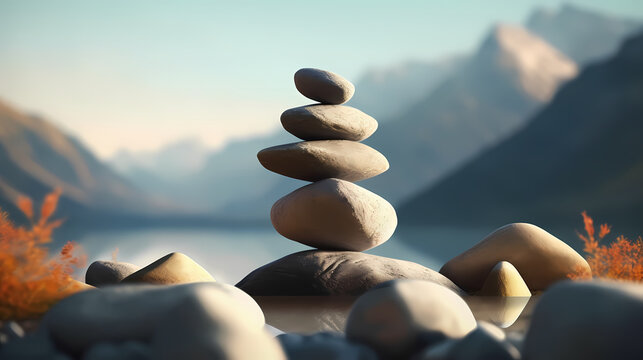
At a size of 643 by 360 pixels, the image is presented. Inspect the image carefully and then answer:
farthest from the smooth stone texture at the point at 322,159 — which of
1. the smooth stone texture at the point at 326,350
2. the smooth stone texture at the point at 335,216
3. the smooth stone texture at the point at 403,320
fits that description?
the smooth stone texture at the point at 326,350

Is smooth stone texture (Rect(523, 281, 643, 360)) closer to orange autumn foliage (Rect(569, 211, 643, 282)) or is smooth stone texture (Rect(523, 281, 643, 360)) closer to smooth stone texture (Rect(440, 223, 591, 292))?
orange autumn foliage (Rect(569, 211, 643, 282))

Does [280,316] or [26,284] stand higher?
[26,284]

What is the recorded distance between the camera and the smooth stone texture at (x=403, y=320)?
8.55ft

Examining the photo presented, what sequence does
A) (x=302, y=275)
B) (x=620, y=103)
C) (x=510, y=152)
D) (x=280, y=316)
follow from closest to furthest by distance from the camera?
1. (x=280, y=316)
2. (x=302, y=275)
3. (x=620, y=103)
4. (x=510, y=152)

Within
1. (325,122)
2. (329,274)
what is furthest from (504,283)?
(325,122)

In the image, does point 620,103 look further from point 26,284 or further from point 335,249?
point 26,284

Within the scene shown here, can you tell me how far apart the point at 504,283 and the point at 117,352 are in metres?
4.30

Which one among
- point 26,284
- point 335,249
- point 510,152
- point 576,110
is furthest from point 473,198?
point 26,284

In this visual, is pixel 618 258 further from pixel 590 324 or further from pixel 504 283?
pixel 590 324

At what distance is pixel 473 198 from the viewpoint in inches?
1070

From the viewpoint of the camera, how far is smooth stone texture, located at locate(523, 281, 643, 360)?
2096mm

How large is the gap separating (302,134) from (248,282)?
5.13 ft

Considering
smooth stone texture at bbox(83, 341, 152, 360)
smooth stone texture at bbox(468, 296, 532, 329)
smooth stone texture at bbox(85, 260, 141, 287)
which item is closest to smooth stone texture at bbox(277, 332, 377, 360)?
smooth stone texture at bbox(83, 341, 152, 360)

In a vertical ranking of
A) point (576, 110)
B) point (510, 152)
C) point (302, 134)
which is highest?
point (302, 134)
